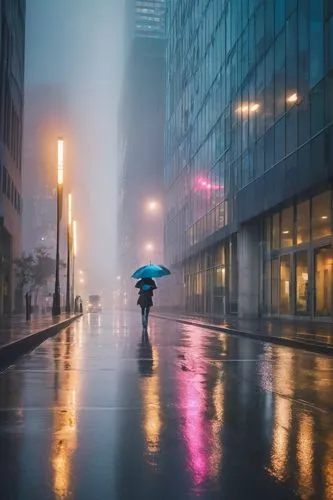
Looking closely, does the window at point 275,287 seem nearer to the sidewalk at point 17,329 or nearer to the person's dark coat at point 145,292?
the person's dark coat at point 145,292

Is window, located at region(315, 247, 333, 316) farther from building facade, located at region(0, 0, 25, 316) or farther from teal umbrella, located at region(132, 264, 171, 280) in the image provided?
building facade, located at region(0, 0, 25, 316)

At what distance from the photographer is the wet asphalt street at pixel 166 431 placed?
4.86m

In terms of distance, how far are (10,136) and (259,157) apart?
28506 mm

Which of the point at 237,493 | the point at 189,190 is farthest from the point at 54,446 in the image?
the point at 189,190

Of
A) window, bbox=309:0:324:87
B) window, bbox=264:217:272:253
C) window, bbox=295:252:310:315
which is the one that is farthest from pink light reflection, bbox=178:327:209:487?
window, bbox=264:217:272:253

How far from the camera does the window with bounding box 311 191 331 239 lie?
90.0ft

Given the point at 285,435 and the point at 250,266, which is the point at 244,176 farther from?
the point at 285,435

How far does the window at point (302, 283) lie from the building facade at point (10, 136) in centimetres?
2477

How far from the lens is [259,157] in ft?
114

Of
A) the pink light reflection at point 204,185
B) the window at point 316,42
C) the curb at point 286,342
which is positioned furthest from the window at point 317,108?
the pink light reflection at point 204,185

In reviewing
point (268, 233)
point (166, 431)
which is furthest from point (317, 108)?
point (166, 431)

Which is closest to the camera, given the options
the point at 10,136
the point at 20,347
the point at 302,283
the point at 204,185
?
the point at 20,347

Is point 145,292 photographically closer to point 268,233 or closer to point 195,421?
point 268,233

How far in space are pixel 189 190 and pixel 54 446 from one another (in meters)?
54.7
